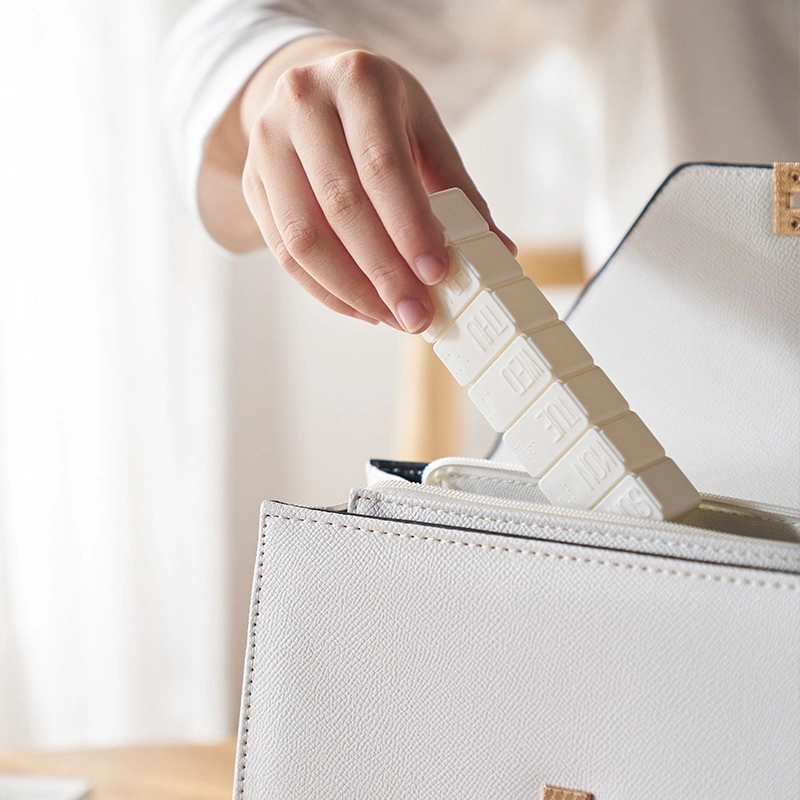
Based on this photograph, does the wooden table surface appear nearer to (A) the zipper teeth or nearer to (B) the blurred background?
(A) the zipper teeth

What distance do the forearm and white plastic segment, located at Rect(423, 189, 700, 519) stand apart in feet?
0.80

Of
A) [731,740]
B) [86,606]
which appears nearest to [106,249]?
[86,606]

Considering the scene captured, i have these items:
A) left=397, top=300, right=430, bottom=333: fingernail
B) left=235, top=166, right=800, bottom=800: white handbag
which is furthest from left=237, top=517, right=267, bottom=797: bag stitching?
left=397, top=300, right=430, bottom=333: fingernail

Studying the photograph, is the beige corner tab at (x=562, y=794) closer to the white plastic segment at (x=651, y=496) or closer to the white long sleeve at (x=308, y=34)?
the white plastic segment at (x=651, y=496)

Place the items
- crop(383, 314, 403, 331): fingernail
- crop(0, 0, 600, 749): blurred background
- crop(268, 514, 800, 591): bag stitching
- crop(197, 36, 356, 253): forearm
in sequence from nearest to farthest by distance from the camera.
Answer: crop(268, 514, 800, 591): bag stitching
crop(383, 314, 403, 331): fingernail
crop(197, 36, 356, 253): forearm
crop(0, 0, 600, 749): blurred background

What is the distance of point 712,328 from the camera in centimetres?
42

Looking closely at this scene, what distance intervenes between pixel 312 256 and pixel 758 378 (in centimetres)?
22

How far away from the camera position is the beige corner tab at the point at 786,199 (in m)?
0.39

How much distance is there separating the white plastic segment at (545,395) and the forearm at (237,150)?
9.6 inches

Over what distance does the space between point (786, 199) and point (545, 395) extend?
0.53 feet

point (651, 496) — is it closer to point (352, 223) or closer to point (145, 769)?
point (352, 223)

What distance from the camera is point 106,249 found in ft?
4.03

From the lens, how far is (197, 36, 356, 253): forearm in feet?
1.82

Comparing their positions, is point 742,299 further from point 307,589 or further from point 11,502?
point 11,502
